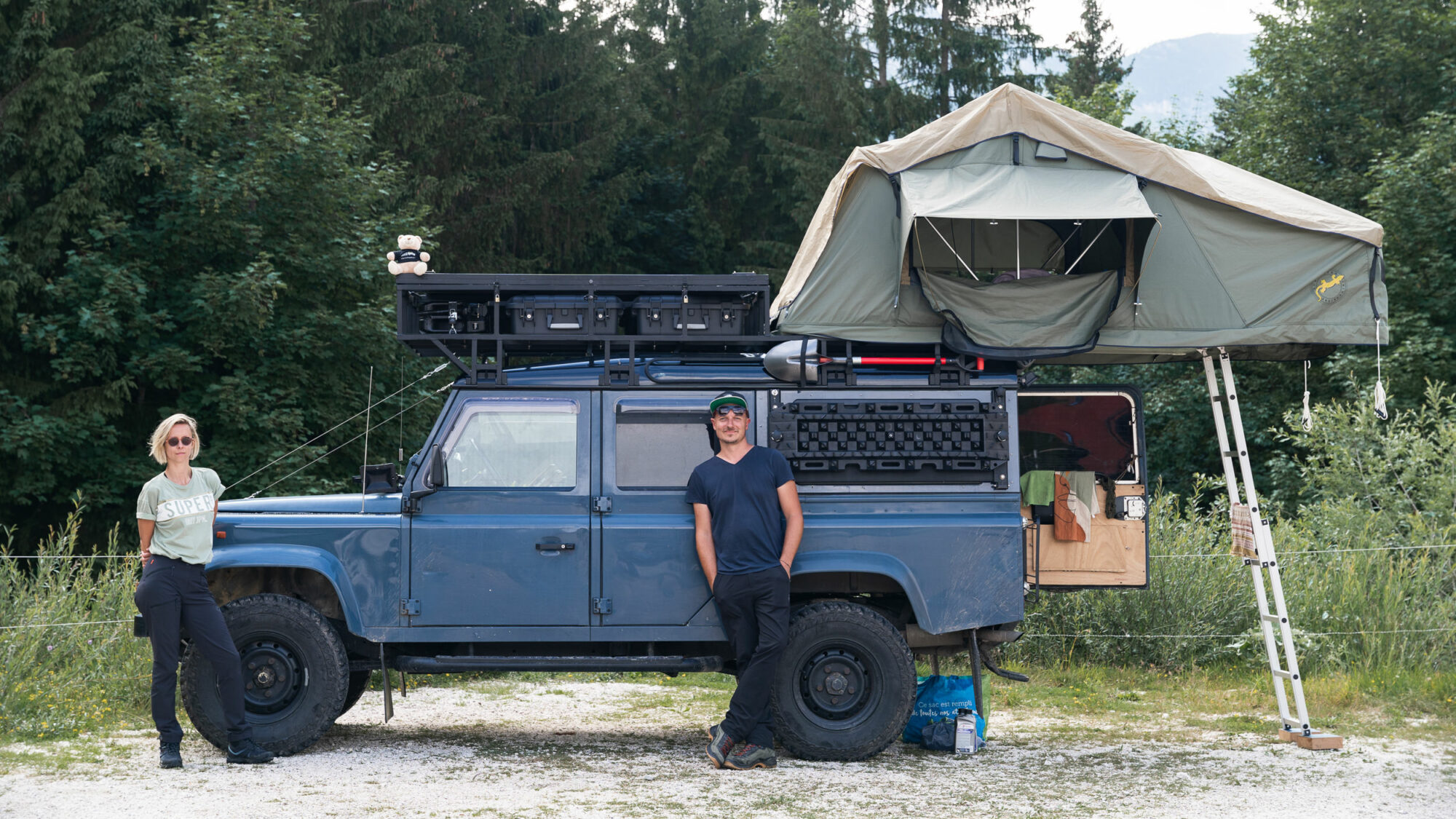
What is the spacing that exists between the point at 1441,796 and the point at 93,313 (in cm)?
1391

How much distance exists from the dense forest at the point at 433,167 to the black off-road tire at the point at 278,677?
1.67 meters

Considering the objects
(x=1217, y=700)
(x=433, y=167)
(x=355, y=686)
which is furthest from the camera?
(x=433, y=167)

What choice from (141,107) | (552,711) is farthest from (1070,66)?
(552,711)

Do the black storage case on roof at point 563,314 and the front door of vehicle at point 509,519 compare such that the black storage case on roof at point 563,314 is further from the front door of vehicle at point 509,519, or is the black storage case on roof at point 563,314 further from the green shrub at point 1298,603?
the green shrub at point 1298,603

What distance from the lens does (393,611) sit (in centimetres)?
693

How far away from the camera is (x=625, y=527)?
6961 mm

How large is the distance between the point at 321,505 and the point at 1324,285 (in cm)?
564

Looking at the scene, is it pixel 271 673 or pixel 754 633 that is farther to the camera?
pixel 271 673

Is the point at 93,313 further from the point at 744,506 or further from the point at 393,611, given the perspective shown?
the point at 744,506

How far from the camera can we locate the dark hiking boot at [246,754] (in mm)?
6754

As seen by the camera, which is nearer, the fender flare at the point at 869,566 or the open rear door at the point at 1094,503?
the fender flare at the point at 869,566

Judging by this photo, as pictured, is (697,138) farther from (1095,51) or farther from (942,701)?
(942,701)

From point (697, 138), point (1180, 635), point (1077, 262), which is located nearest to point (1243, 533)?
point (1077, 262)

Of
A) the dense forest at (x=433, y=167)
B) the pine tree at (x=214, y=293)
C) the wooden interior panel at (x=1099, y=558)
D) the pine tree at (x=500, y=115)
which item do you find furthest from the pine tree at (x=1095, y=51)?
the wooden interior panel at (x=1099, y=558)
